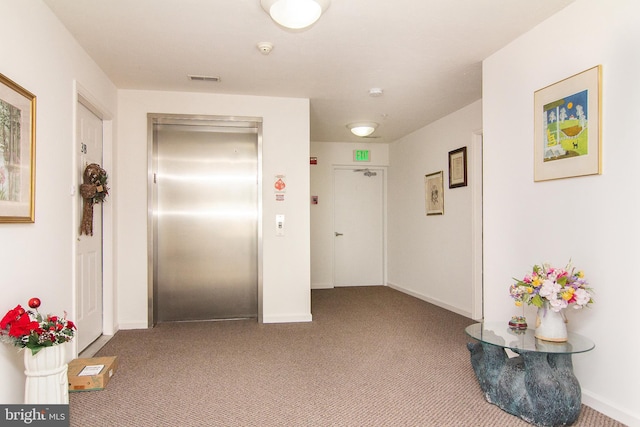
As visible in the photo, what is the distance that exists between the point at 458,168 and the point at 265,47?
9.80 ft

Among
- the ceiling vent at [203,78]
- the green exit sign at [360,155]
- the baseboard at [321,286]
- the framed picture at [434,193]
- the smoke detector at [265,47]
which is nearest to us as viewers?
the smoke detector at [265,47]

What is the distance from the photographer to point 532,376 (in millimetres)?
2273

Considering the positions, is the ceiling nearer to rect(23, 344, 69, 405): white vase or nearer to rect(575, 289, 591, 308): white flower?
rect(575, 289, 591, 308): white flower

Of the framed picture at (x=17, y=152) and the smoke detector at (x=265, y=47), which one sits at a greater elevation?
the smoke detector at (x=265, y=47)

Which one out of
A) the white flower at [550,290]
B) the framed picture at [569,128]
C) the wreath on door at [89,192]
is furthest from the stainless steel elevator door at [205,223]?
the white flower at [550,290]

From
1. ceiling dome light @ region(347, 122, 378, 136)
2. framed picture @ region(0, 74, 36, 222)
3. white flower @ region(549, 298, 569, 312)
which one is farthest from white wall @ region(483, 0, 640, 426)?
framed picture @ region(0, 74, 36, 222)

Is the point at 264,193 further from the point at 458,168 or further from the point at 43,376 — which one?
the point at 43,376

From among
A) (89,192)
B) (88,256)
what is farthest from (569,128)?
(88,256)

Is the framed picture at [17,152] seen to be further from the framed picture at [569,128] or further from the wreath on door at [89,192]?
the framed picture at [569,128]

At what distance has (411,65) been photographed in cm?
358

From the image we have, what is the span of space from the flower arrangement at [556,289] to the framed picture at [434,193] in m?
3.01

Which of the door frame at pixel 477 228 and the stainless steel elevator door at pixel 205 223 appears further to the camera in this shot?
the door frame at pixel 477 228

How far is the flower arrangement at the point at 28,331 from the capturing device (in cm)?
198

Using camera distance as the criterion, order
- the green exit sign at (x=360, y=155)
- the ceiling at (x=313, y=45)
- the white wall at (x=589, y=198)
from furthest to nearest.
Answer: the green exit sign at (x=360, y=155) → the ceiling at (x=313, y=45) → the white wall at (x=589, y=198)
